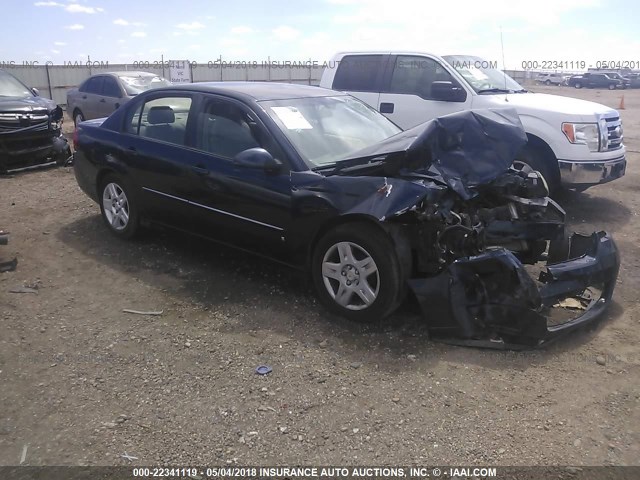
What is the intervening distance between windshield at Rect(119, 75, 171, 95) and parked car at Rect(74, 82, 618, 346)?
7.99m

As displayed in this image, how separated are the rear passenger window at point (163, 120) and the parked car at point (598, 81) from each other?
156ft

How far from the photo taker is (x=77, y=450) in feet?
9.17

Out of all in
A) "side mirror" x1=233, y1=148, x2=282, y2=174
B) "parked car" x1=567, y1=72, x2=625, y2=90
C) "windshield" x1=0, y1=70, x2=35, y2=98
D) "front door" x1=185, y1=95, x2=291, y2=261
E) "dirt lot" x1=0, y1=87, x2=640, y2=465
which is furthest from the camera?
"parked car" x1=567, y1=72, x2=625, y2=90

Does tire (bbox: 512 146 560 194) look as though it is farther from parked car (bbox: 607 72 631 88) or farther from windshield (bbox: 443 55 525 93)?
parked car (bbox: 607 72 631 88)

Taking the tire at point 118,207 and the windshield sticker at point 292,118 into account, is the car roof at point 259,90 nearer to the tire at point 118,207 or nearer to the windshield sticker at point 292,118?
the windshield sticker at point 292,118

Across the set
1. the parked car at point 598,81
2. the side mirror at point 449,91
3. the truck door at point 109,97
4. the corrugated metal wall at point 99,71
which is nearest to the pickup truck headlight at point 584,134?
the side mirror at point 449,91

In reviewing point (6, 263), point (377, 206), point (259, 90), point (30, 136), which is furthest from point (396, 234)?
point (30, 136)

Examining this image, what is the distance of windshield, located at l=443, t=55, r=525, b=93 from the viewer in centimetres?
750

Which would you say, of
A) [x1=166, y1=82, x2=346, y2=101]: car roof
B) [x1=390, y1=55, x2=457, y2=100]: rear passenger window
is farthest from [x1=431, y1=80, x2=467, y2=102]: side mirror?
[x1=166, y1=82, x2=346, y2=101]: car roof

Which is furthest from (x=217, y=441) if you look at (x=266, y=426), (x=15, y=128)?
(x=15, y=128)

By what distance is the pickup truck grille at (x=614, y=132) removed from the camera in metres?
6.89

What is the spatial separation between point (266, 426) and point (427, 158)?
2115mm

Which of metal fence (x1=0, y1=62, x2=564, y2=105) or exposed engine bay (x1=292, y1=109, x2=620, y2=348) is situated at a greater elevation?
metal fence (x1=0, y1=62, x2=564, y2=105)

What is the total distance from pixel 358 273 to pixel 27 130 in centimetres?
789
